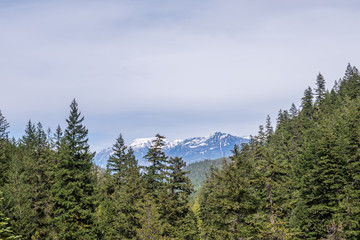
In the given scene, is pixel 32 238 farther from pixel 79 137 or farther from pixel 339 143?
pixel 339 143

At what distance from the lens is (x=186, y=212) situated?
29.8 metres

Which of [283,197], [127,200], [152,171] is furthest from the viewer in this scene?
[152,171]

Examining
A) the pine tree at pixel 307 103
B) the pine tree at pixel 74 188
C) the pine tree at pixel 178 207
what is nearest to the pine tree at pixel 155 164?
the pine tree at pixel 178 207

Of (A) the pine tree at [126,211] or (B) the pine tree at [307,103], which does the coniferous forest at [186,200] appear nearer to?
(A) the pine tree at [126,211]

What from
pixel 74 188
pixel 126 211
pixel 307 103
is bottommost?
pixel 126 211

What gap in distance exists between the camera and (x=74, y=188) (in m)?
26.8

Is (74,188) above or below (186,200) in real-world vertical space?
above

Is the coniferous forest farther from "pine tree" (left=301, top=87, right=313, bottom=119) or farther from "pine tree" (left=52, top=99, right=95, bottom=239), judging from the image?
"pine tree" (left=301, top=87, right=313, bottom=119)

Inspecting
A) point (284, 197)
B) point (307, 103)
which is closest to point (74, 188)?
point (284, 197)

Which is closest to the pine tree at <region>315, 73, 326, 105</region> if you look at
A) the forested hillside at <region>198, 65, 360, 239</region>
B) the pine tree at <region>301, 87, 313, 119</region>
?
the pine tree at <region>301, 87, 313, 119</region>

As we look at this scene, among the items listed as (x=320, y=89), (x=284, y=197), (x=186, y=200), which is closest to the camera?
(x=284, y=197)

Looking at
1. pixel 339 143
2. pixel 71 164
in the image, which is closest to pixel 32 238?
pixel 71 164

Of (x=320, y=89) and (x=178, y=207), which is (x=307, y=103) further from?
(x=178, y=207)

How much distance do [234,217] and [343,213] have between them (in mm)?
10433
